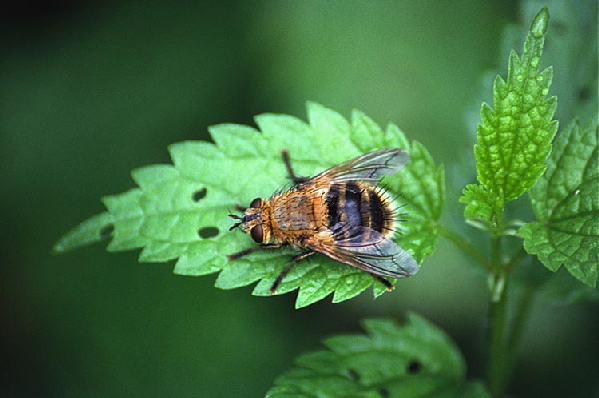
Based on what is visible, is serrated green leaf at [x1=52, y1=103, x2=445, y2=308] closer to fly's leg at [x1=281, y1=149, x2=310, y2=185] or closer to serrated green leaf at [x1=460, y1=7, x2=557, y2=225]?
fly's leg at [x1=281, y1=149, x2=310, y2=185]

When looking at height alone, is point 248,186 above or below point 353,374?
above

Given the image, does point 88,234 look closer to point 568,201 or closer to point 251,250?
point 251,250

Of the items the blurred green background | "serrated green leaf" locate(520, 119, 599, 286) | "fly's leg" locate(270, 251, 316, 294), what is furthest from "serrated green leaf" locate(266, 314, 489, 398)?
the blurred green background

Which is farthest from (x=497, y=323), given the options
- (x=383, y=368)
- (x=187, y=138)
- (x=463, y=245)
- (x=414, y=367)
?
(x=187, y=138)

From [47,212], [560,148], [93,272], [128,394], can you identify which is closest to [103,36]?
[47,212]

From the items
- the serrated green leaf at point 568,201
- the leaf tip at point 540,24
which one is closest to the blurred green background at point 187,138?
the serrated green leaf at point 568,201

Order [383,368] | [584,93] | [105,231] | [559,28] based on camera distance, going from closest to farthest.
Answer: [383,368] → [105,231] → [584,93] → [559,28]
